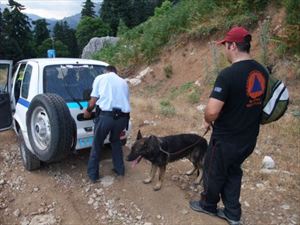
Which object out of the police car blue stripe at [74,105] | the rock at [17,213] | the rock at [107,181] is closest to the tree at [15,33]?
the police car blue stripe at [74,105]

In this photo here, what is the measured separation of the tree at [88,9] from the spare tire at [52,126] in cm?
6263

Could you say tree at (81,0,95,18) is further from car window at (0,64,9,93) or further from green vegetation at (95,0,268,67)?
car window at (0,64,9,93)

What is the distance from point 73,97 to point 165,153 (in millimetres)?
1672

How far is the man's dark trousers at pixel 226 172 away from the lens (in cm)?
408

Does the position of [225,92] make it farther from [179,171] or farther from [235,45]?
[179,171]

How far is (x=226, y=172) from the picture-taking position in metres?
4.22

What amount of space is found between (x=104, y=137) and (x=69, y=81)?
1.18 m

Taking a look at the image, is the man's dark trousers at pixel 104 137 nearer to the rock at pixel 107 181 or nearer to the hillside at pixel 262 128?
the rock at pixel 107 181

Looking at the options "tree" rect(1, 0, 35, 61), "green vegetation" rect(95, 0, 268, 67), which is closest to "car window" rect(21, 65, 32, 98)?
"green vegetation" rect(95, 0, 268, 67)

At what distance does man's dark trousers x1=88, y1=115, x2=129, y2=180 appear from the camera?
5.17m

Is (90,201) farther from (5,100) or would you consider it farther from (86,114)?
(5,100)

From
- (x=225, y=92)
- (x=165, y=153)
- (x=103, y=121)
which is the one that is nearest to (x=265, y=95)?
(x=225, y=92)

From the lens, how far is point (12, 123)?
6773 millimetres

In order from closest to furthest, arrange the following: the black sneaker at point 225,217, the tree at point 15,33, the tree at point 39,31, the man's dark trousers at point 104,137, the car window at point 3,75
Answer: the black sneaker at point 225,217 < the man's dark trousers at point 104,137 < the car window at point 3,75 < the tree at point 15,33 < the tree at point 39,31
